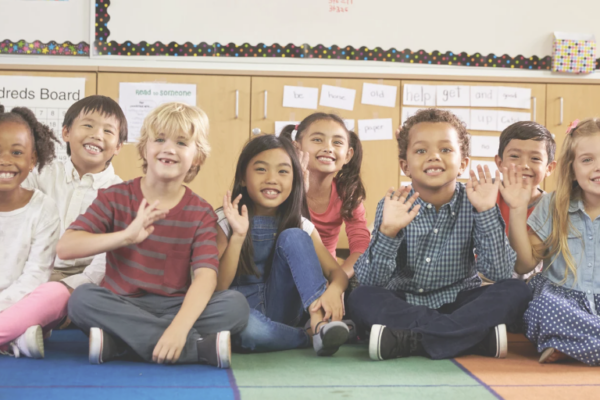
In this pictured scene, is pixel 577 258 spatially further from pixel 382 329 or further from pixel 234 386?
pixel 234 386

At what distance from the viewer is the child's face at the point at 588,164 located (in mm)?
1641

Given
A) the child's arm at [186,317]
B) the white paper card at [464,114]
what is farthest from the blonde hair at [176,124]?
the white paper card at [464,114]

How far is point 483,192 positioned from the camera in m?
1.58

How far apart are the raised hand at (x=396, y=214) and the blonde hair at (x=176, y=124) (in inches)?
20.6

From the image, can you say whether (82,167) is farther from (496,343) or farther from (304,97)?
Result: (496,343)

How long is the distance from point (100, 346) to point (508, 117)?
2.24 meters

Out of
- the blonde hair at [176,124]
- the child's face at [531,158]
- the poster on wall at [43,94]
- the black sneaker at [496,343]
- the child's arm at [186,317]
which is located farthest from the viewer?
the poster on wall at [43,94]

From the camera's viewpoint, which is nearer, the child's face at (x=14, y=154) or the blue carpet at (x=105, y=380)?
the blue carpet at (x=105, y=380)

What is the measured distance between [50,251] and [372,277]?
0.85 meters

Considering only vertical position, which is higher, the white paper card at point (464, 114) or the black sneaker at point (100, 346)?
the white paper card at point (464, 114)

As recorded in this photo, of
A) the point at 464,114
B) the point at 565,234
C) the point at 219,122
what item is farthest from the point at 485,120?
the point at 565,234

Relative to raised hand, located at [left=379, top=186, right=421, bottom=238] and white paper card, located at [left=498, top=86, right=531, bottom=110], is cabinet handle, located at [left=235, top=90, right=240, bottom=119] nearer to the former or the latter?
white paper card, located at [left=498, top=86, right=531, bottom=110]

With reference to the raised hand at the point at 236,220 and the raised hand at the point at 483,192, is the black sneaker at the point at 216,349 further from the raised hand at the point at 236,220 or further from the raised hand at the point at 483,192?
the raised hand at the point at 483,192

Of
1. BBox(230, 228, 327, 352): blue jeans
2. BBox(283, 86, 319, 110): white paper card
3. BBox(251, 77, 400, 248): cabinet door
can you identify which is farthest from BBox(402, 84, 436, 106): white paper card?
BBox(230, 228, 327, 352): blue jeans
